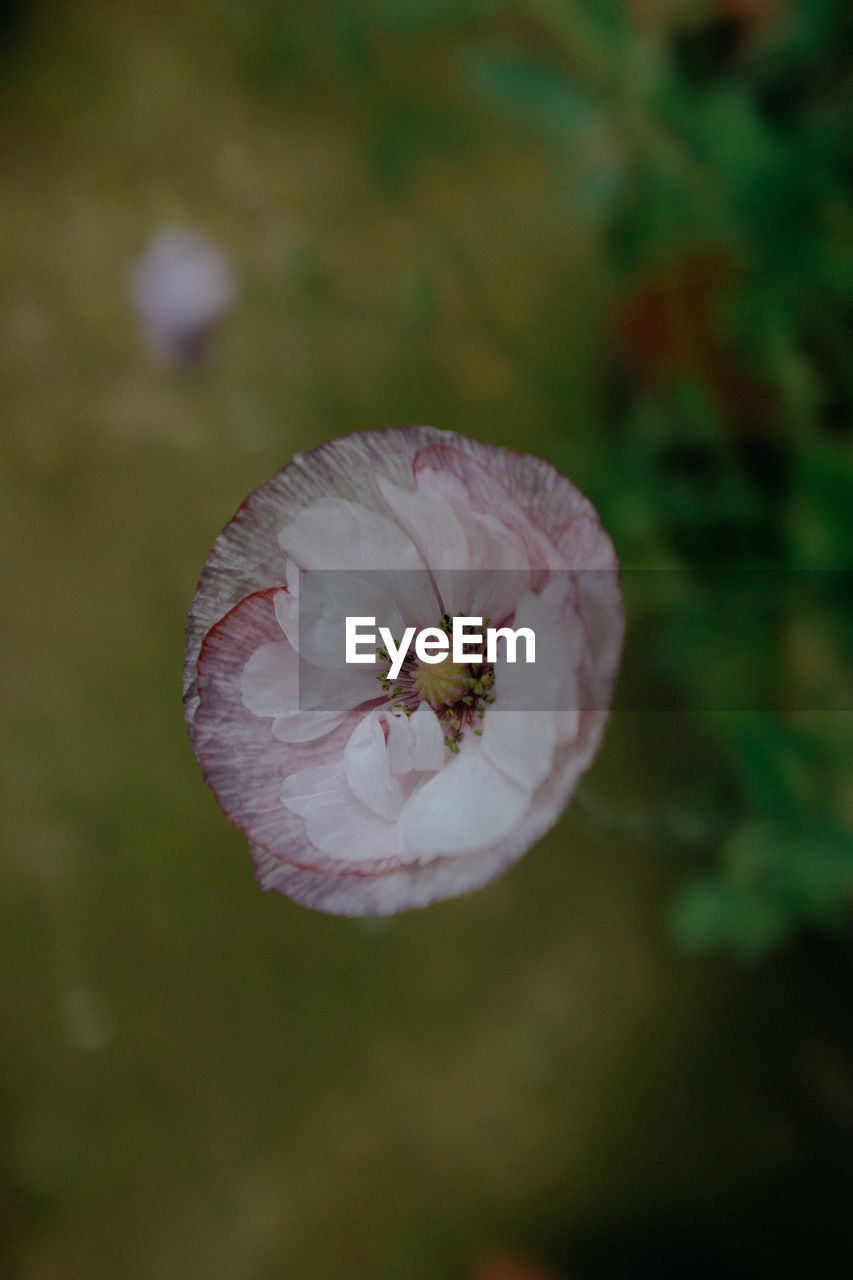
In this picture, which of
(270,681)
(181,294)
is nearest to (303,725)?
(270,681)

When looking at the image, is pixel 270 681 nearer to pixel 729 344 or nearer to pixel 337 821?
pixel 337 821

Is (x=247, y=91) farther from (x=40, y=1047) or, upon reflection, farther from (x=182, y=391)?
(x=40, y=1047)

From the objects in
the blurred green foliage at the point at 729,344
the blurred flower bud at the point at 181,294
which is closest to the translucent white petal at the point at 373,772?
the blurred green foliage at the point at 729,344

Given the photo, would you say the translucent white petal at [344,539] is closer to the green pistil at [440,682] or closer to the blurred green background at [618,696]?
the green pistil at [440,682]

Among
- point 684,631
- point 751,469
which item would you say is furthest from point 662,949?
point 751,469

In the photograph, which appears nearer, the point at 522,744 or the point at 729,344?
the point at 522,744

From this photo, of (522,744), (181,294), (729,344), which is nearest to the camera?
(522,744)
